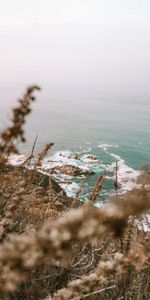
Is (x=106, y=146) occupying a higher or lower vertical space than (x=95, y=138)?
higher

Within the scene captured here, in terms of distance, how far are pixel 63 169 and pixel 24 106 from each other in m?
3.19

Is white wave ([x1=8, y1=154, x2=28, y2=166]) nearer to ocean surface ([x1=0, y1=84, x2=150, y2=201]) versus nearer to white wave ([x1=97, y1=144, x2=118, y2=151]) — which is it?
ocean surface ([x1=0, y1=84, x2=150, y2=201])

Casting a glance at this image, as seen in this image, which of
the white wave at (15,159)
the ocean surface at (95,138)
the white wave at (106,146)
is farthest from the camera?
the white wave at (106,146)

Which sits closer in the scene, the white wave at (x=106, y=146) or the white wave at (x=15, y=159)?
the white wave at (x=15, y=159)

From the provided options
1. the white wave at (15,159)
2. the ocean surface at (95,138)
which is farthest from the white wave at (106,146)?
the white wave at (15,159)

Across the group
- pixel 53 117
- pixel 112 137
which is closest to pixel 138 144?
pixel 112 137

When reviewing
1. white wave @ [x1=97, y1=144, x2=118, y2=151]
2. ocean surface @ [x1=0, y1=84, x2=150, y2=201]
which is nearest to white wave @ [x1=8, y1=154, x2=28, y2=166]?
ocean surface @ [x1=0, y1=84, x2=150, y2=201]

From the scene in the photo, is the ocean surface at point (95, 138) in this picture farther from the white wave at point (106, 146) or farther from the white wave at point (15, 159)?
the white wave at point (15, 159)

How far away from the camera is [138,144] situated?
7244 cm

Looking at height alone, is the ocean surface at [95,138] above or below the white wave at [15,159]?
below

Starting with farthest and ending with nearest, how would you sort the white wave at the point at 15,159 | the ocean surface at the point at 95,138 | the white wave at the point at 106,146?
1. the white wave at the point at 106,146
2. the ocean surface at the point at 95,138
3. the white wave at the point at 15,159

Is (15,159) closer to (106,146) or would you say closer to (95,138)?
(106,146)

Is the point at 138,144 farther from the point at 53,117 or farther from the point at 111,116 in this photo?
the point at 111,116

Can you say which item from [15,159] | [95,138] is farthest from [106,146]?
[15,159]
